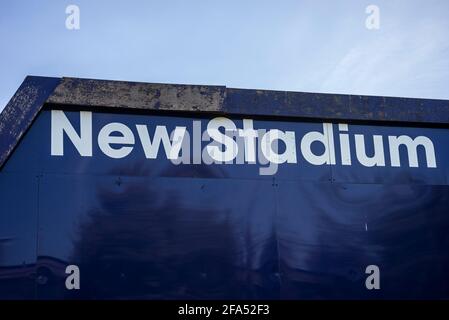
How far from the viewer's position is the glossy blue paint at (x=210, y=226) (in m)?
4.52

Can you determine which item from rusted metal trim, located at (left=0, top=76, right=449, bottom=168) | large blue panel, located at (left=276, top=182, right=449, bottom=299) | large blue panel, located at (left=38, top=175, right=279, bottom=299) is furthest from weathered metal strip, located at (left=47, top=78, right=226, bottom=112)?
large blue panel, located at (left=276, top=182, right=449, bottom=299)

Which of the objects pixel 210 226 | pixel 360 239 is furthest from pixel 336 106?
pixel 210 226

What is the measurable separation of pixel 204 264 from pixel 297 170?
1.03 meters

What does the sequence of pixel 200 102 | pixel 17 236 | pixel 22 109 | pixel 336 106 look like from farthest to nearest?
pixel 336 106
pixel 200 102
pixel 22 109
pixel 17 236

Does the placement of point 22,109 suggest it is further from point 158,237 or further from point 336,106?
point 336,106

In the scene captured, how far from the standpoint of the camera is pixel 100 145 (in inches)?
185

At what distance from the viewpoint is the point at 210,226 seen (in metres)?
4.72

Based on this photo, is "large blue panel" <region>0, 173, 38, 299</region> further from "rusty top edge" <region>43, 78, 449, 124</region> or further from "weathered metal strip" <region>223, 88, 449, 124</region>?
"weathered metal strip" <region>223, 88, 449, 124</region>

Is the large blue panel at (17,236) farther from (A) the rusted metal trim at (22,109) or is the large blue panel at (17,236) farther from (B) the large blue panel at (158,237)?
(A) the rusted metal trim at (22,109)

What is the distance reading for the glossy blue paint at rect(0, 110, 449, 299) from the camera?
4.52 m
